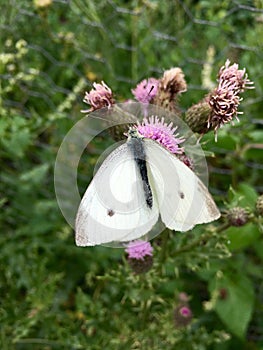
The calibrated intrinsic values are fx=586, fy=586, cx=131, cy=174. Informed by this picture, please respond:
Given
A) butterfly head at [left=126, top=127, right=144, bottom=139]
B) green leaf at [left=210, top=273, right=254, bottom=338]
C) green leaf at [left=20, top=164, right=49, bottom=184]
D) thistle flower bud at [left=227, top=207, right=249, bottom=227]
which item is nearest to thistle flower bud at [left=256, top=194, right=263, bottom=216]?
thistle flower bud at [left=227, top=207, right=249, bottom=227]

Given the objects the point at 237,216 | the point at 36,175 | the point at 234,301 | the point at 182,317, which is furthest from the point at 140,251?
the point at 36,175

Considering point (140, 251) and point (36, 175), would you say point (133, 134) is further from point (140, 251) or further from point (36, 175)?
point (36, 175)

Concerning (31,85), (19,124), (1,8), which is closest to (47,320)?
(19,124)

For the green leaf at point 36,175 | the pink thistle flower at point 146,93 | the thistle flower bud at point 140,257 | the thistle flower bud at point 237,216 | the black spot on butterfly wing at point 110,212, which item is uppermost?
the pink thistle flower at point 146,93

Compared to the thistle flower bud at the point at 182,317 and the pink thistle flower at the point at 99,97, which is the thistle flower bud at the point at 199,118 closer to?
→ the pink thistle flower at the point at 99,97

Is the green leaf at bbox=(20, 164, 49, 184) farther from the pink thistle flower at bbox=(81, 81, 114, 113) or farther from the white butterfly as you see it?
the white butterfly

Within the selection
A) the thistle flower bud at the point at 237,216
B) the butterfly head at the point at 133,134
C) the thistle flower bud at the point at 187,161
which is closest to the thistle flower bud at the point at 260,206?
the thistle flower bud at the point at 237,216
